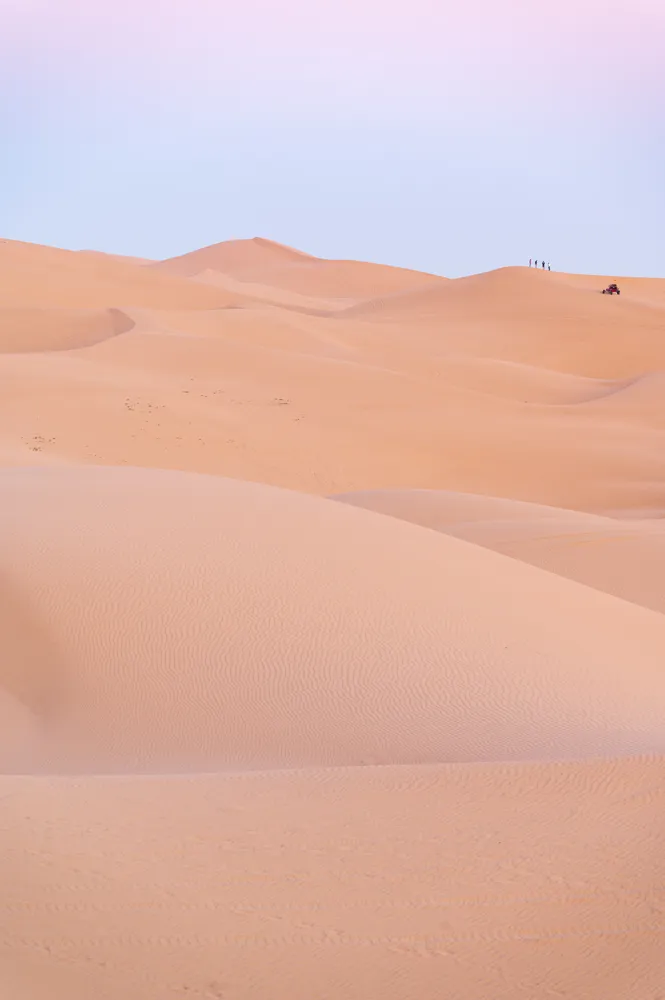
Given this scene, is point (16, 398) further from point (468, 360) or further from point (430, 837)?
point (430, 837)

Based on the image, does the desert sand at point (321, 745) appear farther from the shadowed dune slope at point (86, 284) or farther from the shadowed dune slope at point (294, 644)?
the shadowed dune slope at point (86, 284)

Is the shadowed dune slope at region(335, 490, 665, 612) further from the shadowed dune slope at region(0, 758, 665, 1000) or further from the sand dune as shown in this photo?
the sand dune

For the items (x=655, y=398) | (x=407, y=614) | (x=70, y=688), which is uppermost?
(x=655, y=398)

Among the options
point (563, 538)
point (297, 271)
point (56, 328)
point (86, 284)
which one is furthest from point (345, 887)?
point (297, 271)

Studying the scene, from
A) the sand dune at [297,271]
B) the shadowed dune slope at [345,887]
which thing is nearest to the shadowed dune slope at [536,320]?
the sand dune at [297,271]

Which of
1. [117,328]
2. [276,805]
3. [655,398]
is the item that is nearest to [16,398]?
[117,328]

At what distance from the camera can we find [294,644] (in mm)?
6402

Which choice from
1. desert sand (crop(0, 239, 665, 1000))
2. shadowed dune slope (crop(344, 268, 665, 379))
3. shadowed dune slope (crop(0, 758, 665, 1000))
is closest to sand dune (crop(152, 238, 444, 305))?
shadowed dune slope (crop(344, 268, 665, 379))

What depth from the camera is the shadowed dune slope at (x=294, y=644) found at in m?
5.51

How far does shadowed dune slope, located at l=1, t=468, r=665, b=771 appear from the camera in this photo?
551 cm

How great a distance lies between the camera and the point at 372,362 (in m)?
→ 32.3

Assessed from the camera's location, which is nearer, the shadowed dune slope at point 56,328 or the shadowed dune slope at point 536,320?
the shadowed dune slope at point 56,328

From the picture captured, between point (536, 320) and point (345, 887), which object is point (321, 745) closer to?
point (345, 887)

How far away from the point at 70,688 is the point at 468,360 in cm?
2675
